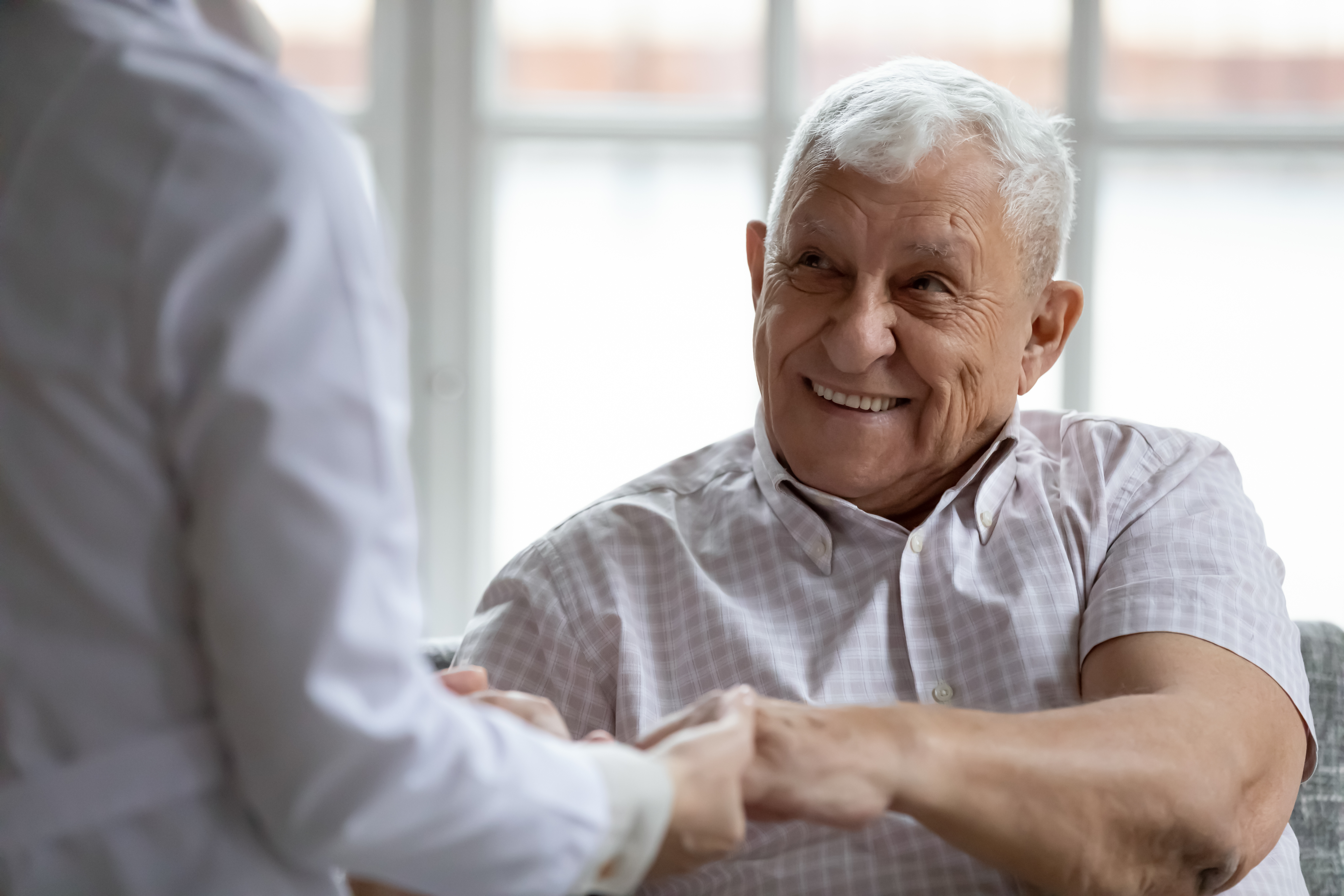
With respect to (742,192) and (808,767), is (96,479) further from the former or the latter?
(742,192)

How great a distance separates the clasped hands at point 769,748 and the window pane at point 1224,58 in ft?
11.1

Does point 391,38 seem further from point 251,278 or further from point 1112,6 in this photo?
point 251,278

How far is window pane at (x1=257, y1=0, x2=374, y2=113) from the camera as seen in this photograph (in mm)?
3875

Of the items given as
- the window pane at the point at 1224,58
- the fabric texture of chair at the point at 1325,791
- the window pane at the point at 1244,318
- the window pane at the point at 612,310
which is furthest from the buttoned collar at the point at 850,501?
the window pane at the point at 1224,58

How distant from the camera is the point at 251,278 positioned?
24.6 inches

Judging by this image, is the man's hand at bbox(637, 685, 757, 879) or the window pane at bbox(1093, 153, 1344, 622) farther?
the window pane at bbox(1093, 153, 1344, 622)

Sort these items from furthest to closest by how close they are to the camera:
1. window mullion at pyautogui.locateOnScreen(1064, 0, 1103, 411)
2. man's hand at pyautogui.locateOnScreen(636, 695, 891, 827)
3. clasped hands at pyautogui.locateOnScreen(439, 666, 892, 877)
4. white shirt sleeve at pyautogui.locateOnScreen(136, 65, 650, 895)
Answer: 1. window mullion at pyautogui.locateOnScreen(1064, 0, 1103, 411)
2. man's hand at pyautogui.locateOnScreen(636, 695, 891, 827)
3. clasped hands at pyautogui.locateOnScreen(439, 666, 892, 877)
4. white shirt sleeve at pyautogui.locateOnScreen(136, 65, 650, 895)

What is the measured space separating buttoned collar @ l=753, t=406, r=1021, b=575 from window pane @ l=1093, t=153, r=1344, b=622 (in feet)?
8.23

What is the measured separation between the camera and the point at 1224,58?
389 cm

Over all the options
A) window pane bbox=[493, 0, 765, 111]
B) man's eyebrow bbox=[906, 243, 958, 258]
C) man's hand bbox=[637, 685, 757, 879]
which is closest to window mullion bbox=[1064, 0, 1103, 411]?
window pane bbox=[493, 0, 765, 111]

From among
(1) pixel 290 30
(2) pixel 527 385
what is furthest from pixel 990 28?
(1) pixel 290 30

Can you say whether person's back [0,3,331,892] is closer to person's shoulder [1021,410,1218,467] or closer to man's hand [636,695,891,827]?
man's hand [636,695,891,827]

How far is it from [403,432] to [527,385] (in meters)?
3.32

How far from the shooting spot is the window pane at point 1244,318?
390 cm
